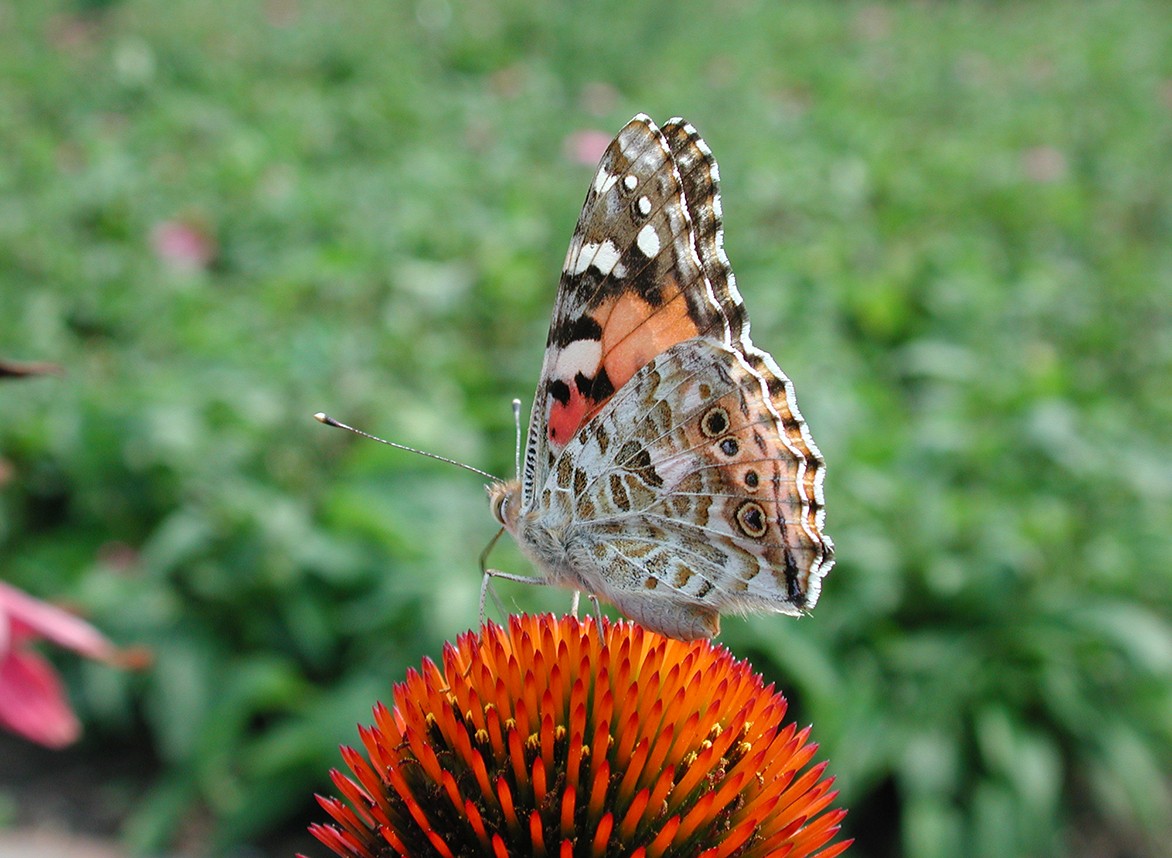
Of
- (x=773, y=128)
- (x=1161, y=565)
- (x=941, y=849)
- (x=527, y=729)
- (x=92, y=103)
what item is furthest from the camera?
(x=92, y=103)

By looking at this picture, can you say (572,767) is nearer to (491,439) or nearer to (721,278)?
(721,278)

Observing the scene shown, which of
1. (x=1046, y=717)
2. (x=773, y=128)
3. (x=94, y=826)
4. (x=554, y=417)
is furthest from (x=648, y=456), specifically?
(x=773, y=128)

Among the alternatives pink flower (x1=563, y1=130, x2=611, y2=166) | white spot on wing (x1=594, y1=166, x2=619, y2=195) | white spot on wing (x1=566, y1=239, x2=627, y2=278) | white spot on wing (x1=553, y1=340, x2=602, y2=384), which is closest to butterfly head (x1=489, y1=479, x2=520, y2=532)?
white spot on wing (x1=553, y1=340, x2=602, y2=384)

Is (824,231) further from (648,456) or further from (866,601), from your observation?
(648,456)

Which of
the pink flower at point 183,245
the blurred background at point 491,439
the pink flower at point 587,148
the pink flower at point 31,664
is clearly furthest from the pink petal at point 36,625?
the pink flower at point 587,148

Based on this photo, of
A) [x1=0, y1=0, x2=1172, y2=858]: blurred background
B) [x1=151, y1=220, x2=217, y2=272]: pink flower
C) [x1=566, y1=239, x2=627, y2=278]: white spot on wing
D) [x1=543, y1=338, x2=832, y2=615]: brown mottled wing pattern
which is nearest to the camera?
[x1=543, y1=338, x2=832, y2=615]: brown mottled wing pattern

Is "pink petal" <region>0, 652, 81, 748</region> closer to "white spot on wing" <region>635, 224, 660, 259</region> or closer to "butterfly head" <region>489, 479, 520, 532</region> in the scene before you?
"butterfly head" <region>489, 479, 520, 532</region>
